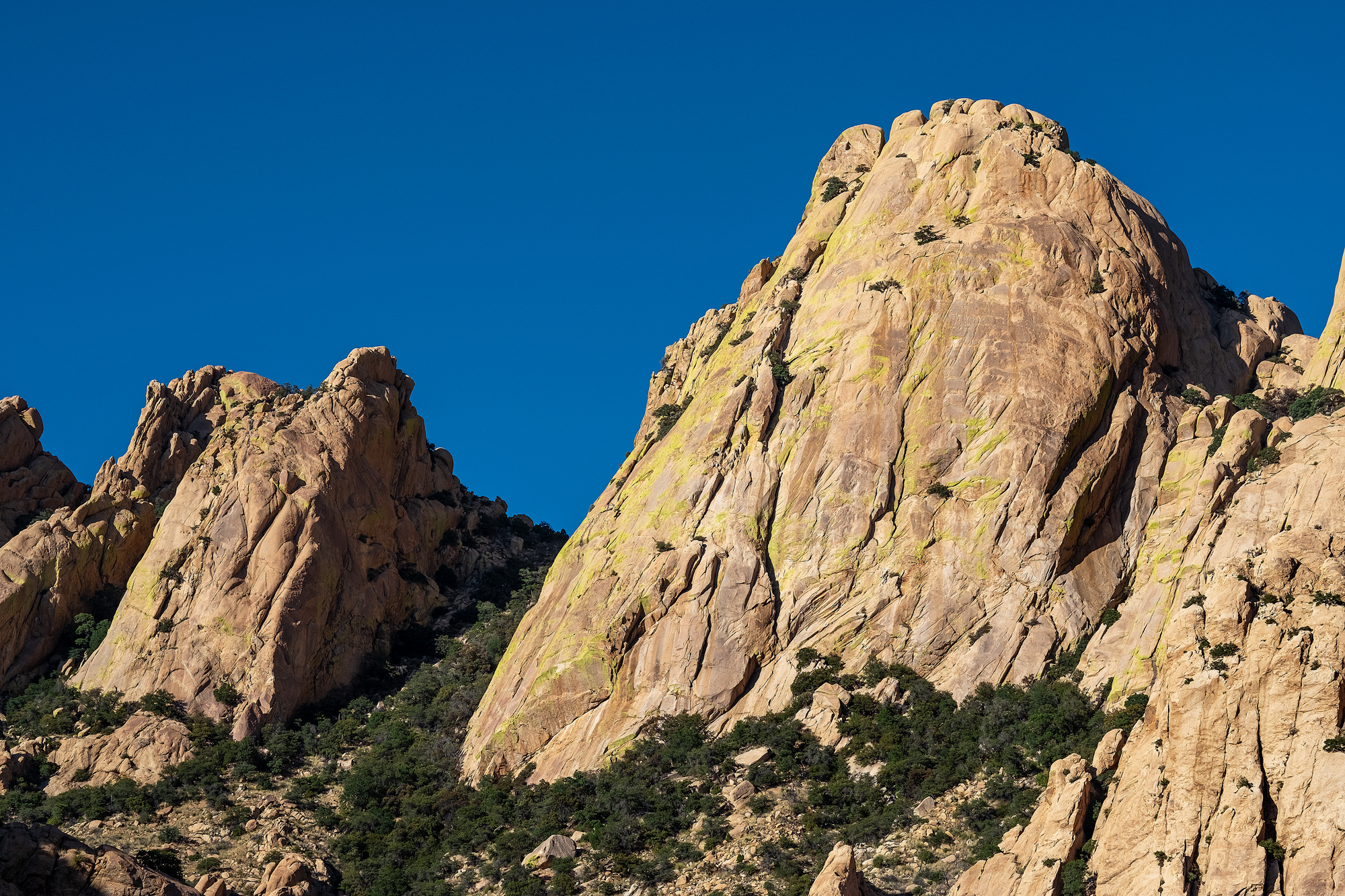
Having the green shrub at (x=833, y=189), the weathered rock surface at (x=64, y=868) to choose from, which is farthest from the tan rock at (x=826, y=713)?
the green shrub at (x=833, y=189)

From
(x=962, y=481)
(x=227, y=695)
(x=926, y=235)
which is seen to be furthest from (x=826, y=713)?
(x=227, y=695)

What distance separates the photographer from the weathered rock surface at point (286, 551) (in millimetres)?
97688

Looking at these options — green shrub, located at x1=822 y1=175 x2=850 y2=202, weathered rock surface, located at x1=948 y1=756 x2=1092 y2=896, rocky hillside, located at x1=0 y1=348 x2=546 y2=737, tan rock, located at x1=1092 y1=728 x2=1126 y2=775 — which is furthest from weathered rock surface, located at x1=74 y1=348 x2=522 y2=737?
tan rock, located at x1=1092 y1=728 x2=1126 y2=775

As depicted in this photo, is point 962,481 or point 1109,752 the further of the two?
point 962,481

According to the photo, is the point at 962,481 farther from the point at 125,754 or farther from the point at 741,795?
the point at 125,754

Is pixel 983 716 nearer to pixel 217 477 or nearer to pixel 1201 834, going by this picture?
pixel 1201 834

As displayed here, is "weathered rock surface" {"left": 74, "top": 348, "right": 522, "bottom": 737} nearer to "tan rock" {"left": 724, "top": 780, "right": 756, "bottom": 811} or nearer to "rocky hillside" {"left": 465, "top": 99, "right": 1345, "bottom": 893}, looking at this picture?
"rocky hillside" {"left": 465, "top": 99, "right": 1345, "bottom": 893}

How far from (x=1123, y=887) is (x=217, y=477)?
7258 cm

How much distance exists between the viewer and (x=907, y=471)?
282 ft

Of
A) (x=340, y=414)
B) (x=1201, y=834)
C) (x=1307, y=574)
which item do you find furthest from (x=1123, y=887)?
(x=340, y=414)

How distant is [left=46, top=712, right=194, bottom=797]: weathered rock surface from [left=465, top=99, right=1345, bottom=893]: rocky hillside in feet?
65.4

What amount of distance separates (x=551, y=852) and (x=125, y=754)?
109ft

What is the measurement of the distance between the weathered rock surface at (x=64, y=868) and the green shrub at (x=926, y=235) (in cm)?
6340

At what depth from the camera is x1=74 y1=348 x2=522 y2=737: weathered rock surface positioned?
97688 mm
